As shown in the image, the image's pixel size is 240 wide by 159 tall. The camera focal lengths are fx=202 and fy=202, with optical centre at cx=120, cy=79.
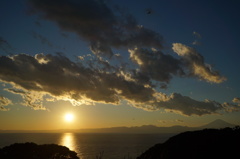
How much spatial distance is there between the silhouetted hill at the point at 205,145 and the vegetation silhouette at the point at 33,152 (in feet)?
136

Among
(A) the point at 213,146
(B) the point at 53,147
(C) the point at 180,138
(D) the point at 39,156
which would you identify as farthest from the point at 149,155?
(B) the point at 53,147

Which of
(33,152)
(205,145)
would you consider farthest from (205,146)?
(33,152)

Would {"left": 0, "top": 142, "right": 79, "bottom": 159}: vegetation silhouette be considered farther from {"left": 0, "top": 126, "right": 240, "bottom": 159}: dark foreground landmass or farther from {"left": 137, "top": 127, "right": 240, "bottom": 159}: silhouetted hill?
{"left": 137, "top": 127, "right": 240, "bottom": 159}: silhouetted hill

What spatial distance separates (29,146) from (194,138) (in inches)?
2462

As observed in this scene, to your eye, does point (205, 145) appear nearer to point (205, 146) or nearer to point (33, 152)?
point (205, 146)

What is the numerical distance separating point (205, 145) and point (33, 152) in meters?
60.5

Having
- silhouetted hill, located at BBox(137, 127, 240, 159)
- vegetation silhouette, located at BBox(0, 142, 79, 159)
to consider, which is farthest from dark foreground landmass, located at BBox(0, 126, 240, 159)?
vegetation silhouette, located at BBox(0, 142, 79, 159)

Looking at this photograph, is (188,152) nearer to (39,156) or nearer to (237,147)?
(237,147)

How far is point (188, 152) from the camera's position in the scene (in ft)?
127

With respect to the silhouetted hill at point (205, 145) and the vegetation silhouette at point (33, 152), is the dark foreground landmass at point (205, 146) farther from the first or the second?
the vegetation silhouette at point (33, 152)

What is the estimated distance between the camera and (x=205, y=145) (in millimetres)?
38531

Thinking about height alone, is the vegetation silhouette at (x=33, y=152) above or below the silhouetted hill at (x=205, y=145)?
below

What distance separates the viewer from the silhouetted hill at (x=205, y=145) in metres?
34.9

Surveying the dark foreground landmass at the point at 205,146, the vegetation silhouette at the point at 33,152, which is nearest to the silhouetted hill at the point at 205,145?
the dark foreground landmass at the point at 205,146
